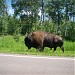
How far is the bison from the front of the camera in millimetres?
19453

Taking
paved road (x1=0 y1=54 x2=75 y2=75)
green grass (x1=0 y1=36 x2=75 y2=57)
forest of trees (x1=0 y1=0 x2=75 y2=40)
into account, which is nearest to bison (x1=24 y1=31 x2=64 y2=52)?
green grass (x1=0 y1=36 x2=75 y2=57)

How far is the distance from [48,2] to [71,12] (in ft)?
20.9

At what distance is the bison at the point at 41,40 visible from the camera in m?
19.5

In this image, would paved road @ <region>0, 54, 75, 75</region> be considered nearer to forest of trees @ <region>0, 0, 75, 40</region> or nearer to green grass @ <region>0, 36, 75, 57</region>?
Result: green grass @ <region>0, 36, 75, 57</region>

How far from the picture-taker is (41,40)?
19.8 metres

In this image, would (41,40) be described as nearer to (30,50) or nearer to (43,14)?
(30,50)

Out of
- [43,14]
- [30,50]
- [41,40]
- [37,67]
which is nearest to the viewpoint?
[37,67]

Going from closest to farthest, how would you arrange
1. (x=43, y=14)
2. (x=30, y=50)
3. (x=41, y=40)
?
(x=30, y=50) → (x=41, y=40) → (x=43, y=14)

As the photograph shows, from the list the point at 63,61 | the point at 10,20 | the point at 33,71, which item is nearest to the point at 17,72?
the point at 33,71

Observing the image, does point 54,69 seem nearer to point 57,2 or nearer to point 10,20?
point 57,2

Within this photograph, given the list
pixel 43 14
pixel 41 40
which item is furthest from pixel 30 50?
pixel 43 14

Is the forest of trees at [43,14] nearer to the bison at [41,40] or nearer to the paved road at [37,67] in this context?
the bison at [41,40]

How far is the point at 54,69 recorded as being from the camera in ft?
31.0

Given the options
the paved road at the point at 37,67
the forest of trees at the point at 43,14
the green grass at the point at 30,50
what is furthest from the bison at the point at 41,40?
the forest of trees at the point at 43,14
